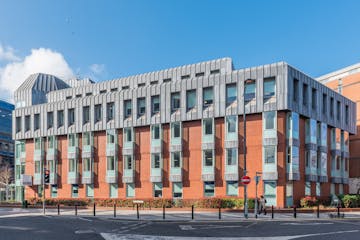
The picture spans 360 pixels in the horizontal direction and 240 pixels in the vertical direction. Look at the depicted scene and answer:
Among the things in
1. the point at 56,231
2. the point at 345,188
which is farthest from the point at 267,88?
the point at 56,231

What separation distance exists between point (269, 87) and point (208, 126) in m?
7.25

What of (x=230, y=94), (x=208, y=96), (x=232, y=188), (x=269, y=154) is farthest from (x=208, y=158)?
(x=230, y=94)

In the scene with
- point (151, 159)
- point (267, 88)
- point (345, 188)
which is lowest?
point (345, 188)

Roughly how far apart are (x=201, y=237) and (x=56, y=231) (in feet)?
23.1

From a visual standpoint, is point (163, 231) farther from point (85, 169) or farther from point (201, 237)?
point (85, 169)

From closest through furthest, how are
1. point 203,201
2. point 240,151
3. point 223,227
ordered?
point 223,227 < point 203,201 < point 240,151

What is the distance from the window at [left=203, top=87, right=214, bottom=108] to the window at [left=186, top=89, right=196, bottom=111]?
1.23 meters

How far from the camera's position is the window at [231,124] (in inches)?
1624

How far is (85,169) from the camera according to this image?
5072 cm

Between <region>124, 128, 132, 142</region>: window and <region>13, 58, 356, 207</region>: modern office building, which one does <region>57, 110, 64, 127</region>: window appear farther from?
<region>124, 128, 132, 142</region>: window

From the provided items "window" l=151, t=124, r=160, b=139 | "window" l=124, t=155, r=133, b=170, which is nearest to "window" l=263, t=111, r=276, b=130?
"window" l=151, t=124, r=160, b=139

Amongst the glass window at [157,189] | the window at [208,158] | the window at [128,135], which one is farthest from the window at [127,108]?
the window at [208,158]

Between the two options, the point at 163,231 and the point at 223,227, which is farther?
the point at 223,227

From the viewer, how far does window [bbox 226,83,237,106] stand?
41.6 m
